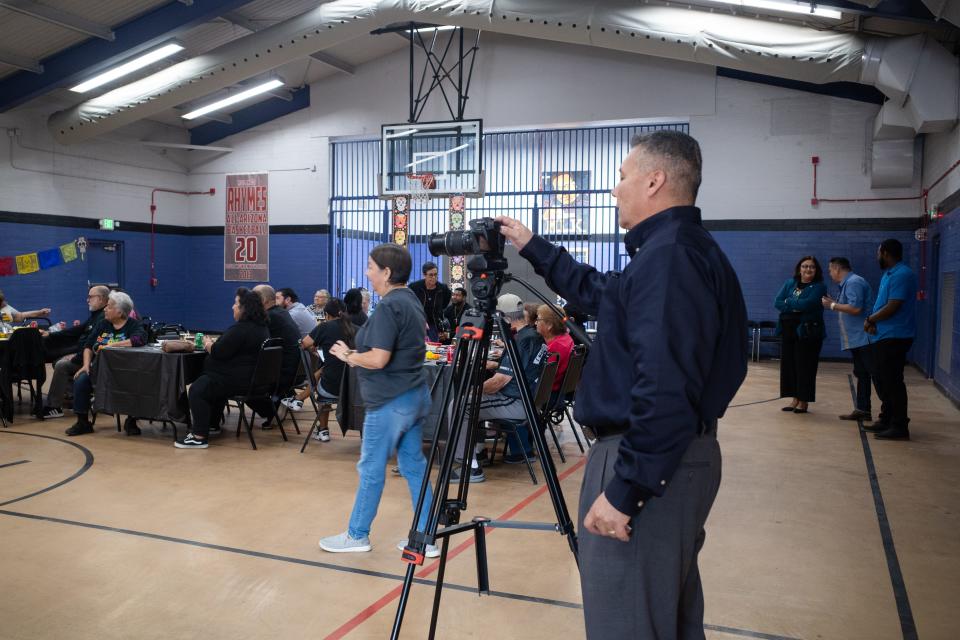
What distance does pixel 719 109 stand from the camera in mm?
12266

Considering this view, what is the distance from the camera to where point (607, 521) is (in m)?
1.45

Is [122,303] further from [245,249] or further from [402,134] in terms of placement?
[245,249]

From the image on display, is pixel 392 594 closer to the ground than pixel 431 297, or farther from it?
closer to the ground

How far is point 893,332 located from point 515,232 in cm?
513

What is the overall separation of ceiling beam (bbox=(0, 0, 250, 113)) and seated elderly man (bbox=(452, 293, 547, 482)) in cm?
685

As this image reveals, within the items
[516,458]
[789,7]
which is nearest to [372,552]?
[516,458]

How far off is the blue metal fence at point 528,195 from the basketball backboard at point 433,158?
5.49ft

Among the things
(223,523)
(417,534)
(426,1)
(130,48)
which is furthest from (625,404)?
(130,48)

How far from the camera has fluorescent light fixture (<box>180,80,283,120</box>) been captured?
44.8 ft

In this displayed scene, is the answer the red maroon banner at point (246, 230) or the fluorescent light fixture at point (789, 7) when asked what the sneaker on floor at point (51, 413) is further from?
the red maroon banner at point (246, 230)

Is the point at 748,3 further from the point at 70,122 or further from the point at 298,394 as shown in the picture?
the point at 70,122

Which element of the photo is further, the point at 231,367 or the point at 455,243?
the point at 231,367

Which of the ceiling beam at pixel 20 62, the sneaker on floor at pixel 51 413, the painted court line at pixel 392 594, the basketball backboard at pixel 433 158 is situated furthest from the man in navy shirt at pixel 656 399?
the ceiling beam at pixel 20 62

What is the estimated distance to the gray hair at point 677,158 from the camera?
1569 mm
